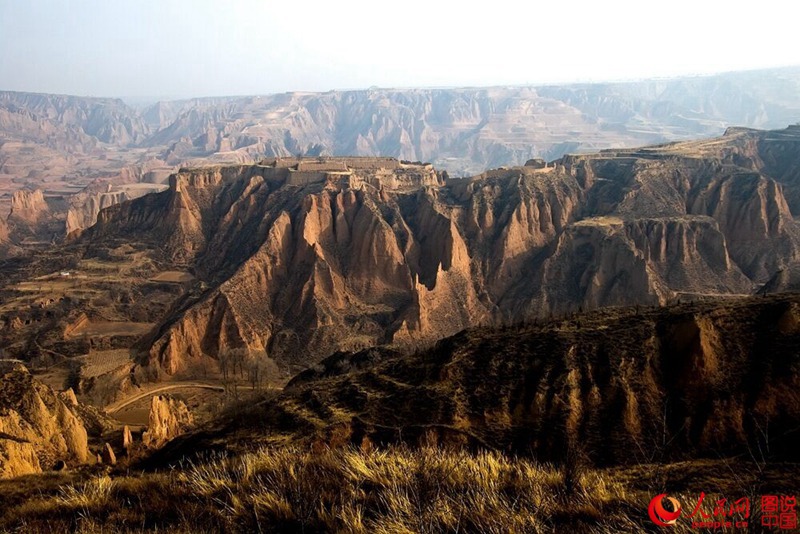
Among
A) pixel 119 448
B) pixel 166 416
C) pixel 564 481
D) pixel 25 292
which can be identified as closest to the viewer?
pixel 564 481

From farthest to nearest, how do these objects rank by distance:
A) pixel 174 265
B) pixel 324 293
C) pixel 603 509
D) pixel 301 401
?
pixel 174 265 < pixel 324 293 < pixel 301 401 < pixel 603 509

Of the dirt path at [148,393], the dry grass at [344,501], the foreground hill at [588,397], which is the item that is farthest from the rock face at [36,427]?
the dry grass at [344,501]

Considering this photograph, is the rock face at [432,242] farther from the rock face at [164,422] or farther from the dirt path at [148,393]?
the rock face at [164,422]

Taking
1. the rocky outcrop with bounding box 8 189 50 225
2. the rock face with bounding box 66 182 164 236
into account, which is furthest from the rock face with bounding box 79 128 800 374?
the rocky outcrop with bounding box 8 189 50 225

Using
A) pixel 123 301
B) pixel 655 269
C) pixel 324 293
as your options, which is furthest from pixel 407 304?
pixel 123 301

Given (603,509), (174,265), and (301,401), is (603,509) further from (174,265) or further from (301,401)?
(174,265)

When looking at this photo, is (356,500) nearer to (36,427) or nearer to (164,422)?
(36,427)
